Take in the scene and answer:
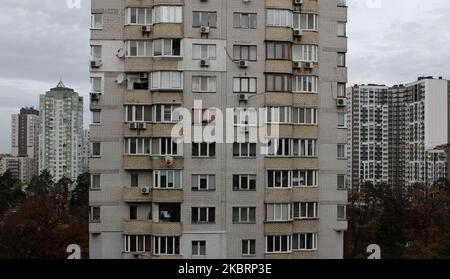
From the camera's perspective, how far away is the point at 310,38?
349 centimetres

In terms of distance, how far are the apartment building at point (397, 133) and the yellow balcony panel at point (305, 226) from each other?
434mm

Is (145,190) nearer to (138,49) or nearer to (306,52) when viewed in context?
(138,49)

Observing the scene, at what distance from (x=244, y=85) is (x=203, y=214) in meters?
1.00

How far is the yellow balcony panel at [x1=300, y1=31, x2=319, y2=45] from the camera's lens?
348 centimetres

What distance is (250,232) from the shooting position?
3.42 metres

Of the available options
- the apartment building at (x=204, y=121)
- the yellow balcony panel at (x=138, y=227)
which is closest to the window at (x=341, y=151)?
the apartment building at (x=204, y=121)

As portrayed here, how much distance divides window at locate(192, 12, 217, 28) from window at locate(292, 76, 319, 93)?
0.74 meters

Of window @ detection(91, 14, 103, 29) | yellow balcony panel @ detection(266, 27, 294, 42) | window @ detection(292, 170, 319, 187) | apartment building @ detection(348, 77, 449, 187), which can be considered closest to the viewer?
apartment building @ detection(348, 77, 449, 187)

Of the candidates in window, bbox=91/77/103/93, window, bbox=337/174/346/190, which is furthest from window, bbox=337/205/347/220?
window, bbox=91/77/103/93

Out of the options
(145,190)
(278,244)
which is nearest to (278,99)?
(278,244)

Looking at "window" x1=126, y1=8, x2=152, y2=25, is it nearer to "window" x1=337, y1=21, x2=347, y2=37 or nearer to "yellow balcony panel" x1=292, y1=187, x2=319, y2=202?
"window" x1=337, y1=21, x2=347, y2=37

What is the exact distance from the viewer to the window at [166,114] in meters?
3.29

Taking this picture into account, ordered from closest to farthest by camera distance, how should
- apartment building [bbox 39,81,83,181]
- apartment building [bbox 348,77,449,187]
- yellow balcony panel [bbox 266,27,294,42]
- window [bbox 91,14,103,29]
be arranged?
apartment building [bbox 39,81,83,181], apartment building [bbox 348,77,449,187], window [bbox 91,14,103,29], yellow balcony panel [bbox 266,27,294,42]
